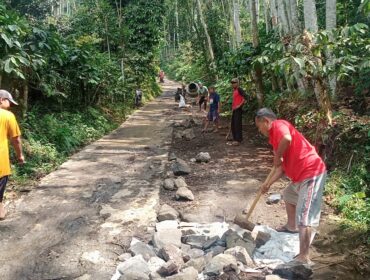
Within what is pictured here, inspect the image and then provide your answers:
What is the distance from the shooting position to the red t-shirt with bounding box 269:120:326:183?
3.90 metres

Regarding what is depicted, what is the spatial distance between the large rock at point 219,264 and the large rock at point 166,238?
594 millimetres

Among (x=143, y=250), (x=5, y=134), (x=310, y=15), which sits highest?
(x=310, y=15)

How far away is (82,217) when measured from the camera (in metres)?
5.32

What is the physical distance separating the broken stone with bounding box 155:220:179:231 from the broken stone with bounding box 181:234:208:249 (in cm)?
32

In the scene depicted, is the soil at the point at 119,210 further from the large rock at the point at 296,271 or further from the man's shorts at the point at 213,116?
the man's shorts at the point at 213,116

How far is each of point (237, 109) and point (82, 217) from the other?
5.33 m

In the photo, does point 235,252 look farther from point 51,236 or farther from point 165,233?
point 51,236

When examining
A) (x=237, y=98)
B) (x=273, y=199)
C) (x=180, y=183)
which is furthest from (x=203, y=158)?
(x=273, y=199)

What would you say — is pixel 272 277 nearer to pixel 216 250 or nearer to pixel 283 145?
pixel 216 250

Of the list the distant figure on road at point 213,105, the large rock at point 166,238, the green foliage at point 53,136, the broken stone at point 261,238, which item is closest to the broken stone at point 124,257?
the large rock at point 166,238

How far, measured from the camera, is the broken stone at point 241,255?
3.96 meters

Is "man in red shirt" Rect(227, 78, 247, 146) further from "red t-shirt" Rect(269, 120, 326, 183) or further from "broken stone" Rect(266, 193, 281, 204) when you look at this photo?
"red t-shirt" Rect(269, 120, 326, 183)

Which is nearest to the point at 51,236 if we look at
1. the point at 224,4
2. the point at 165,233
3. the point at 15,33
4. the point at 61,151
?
the point at 165,233

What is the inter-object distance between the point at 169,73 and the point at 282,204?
4818 centimetres
